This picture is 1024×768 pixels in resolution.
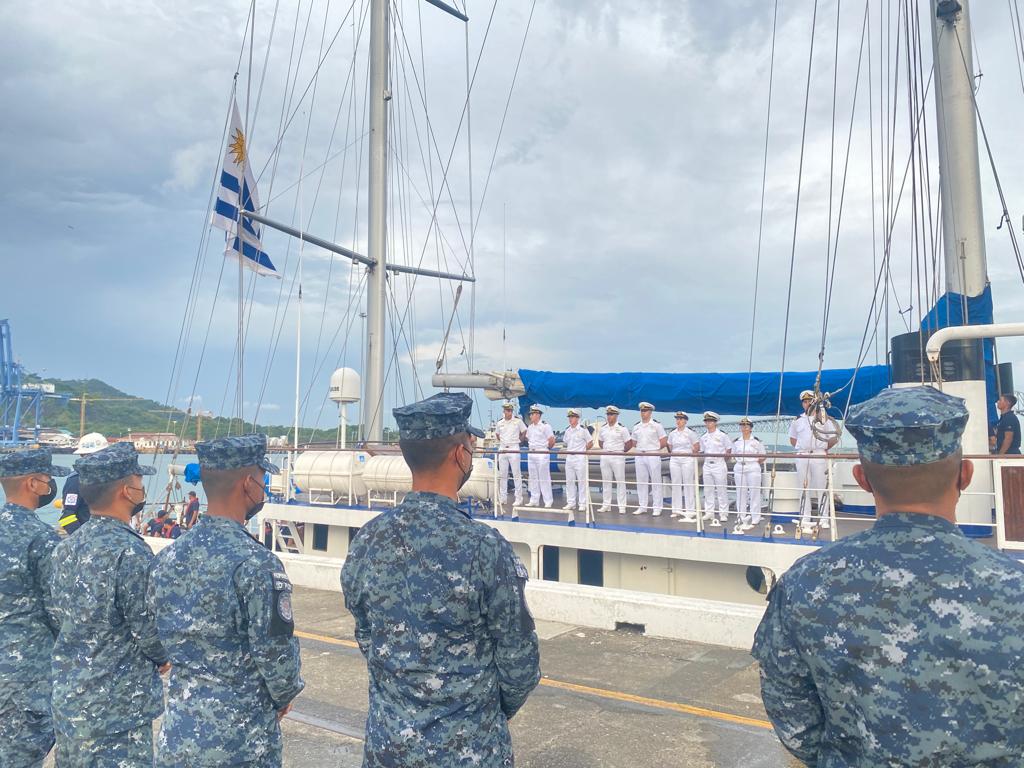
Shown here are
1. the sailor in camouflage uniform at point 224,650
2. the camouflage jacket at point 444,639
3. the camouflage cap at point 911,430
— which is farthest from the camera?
the sailor in camouflage uniform at point 224,650

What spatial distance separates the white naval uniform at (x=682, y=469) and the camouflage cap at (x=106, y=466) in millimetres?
7356

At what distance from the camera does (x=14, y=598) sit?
12.7ft

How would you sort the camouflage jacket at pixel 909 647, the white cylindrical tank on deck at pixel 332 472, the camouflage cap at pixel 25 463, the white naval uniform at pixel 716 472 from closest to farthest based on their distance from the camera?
the camouflage jacket at pixel 909 647 < the camouflage cap at pixel 25 463 < the white naval uniform at pixel 716 472 < the white cylindrical tank on deck at pixel 332 472

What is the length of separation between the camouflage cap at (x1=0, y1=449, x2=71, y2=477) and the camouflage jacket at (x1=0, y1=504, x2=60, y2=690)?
0.37 m

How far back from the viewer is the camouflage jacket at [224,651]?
9.11 ft


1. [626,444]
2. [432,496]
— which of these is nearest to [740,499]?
[626,444]

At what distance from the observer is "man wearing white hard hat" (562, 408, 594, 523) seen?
33.0 feet

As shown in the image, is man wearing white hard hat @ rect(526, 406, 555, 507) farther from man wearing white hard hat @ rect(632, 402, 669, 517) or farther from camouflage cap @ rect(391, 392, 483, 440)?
camouflage cap @ rect(391, 392, 483, 440)

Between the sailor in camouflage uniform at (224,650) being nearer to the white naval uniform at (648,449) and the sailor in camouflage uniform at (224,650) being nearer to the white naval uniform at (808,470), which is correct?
the white naval uniform at (808,470)

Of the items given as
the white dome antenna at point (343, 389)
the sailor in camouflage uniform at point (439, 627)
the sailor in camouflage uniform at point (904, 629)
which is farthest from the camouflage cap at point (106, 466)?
the white dome antenna at point (343, 389)

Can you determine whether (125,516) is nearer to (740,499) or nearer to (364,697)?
(364,697)

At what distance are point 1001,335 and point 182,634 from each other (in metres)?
7.74

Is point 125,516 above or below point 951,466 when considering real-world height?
below

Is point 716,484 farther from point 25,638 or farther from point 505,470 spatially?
point 25,638
